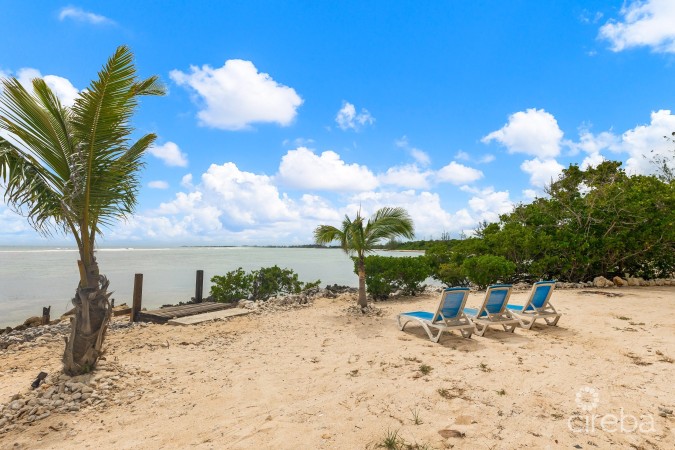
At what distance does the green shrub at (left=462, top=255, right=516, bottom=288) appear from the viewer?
13.5 m

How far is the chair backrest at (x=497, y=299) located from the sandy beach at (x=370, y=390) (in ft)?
1.64

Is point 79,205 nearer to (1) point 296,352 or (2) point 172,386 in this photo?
(2) point 172,386

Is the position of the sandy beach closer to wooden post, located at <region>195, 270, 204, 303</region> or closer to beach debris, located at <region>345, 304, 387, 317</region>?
beach debris, located at <region>345, 304, 387, 317</region>

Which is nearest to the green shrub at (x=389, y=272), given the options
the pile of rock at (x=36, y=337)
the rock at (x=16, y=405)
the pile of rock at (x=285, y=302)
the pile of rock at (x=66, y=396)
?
the pile of rock at (x=285, y=302)

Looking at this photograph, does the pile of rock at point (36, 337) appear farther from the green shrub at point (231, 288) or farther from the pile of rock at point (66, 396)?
the pile of rock at point (66, 396)

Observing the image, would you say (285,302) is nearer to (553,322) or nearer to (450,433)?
(553,322)

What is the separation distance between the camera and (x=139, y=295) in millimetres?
11469

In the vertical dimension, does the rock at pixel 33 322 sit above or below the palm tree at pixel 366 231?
below

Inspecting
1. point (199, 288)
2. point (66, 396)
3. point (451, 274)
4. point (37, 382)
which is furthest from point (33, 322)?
point (451, 274)

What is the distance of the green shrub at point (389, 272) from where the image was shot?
12.8 meters

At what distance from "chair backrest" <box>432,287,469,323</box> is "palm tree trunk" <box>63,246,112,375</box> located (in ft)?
18.5

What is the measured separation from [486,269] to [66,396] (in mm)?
12452

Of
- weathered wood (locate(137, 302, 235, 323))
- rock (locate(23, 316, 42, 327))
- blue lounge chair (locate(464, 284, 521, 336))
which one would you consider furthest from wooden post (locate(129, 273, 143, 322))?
blue lounge chair (locate(464, 284, 521, 336))

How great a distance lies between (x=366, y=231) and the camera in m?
10.4
